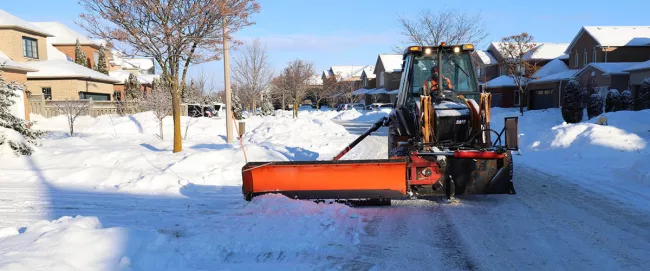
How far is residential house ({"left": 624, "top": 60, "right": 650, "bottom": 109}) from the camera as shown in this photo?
91.2 feet

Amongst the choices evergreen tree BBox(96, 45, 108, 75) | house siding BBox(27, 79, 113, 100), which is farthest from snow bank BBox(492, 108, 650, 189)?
evergreen tree BBox(96, 45, 108, 75)

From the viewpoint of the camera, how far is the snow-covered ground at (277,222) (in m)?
4.68

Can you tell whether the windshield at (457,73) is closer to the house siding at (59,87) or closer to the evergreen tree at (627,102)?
the evergreen tree at (627,102)

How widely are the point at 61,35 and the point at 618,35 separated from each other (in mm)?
47696

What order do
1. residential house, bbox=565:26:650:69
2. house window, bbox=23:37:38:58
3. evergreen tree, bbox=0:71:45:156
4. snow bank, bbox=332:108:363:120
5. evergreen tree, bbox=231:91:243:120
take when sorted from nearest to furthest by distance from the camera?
evergreen tree, bbox=0:71:45:156, house window, bbox=23:37:38:58, evergreen tree, bbox=231:91:243:120, residential house, bbox=565:26:650:69, snow bank, bbox=332:108:363:120

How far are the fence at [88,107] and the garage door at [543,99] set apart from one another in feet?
97.6

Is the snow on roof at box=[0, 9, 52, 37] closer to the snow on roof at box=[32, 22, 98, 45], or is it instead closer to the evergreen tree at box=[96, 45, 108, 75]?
the evergreen tree at box=[96, 45, 108, 75]

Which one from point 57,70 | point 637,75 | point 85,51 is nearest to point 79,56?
point 85,51

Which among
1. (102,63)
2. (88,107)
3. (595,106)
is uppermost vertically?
(102,63)

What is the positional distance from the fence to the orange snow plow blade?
22.1 m

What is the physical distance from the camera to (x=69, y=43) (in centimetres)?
4262

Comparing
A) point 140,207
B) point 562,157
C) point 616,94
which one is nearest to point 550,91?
point 616,94

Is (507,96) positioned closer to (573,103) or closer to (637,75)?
(637,75)

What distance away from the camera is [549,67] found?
42.4m
